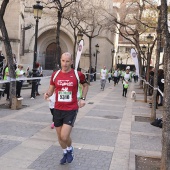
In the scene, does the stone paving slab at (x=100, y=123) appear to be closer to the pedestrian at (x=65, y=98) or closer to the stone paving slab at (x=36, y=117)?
Result: the stone paving slab at (x=36, y=117)

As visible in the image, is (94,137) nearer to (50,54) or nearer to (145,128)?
(145,128)

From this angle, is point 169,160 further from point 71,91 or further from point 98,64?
point 98,64

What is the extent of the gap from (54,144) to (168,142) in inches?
108

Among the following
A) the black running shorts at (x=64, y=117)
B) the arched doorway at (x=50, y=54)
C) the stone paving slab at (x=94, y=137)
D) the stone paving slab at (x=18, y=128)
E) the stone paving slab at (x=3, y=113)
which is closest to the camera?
the black running shorts at (x=64, y=117)

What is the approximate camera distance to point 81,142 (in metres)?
7.10

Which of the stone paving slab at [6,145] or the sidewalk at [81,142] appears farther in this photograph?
the stone paving slab at [6,145]

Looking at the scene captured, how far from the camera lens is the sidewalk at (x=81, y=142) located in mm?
5566

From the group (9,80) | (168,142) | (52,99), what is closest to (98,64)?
(9,80)

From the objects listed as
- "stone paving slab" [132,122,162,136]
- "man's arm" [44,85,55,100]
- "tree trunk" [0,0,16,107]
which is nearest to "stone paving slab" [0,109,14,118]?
"tree trunk" [0,0,16,107]

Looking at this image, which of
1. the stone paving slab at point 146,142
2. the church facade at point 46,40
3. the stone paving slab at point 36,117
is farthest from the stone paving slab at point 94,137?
the church facade at point 46,40

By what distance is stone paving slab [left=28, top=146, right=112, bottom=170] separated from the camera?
536 centimetres

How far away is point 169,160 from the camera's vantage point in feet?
16.0

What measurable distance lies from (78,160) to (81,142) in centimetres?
132

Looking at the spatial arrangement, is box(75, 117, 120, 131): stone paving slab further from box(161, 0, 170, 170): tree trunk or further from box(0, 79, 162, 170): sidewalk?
box(161, 0, 170, 170): tree trunk
